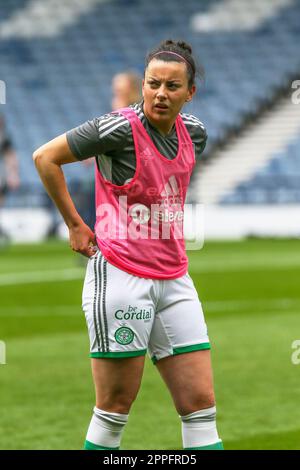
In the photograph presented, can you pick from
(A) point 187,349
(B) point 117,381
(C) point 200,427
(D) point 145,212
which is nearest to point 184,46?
(D) point 145,212

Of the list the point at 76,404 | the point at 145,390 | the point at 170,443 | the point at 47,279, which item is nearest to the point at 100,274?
the point at 170,443

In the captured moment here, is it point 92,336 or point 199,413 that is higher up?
point 92,336

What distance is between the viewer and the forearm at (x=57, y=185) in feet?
15.4

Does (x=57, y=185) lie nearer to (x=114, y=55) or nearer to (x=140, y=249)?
(x=140, y=249)

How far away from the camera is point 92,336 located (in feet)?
15.6

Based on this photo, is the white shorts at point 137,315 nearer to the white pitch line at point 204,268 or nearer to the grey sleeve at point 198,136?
the grey sleeve at point 198,136

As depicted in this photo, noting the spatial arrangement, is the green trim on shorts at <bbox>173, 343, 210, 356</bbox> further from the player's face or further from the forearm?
the player's face

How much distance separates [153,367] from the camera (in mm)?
9359

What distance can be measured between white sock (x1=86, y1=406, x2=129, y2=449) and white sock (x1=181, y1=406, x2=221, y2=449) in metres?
0.28

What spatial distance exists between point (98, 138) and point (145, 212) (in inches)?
14.8

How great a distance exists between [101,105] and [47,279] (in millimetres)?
17052

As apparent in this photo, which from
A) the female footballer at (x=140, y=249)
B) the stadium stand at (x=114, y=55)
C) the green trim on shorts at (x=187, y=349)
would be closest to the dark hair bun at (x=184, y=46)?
the female footballer at (x=140, y=249)

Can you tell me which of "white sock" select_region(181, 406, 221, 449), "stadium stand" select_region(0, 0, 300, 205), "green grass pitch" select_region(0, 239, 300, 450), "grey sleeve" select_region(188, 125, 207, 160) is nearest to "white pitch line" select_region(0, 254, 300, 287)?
"green grass pitch" select_region(0, 239, 300, 450)

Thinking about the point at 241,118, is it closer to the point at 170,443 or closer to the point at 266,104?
the point at 266,104
